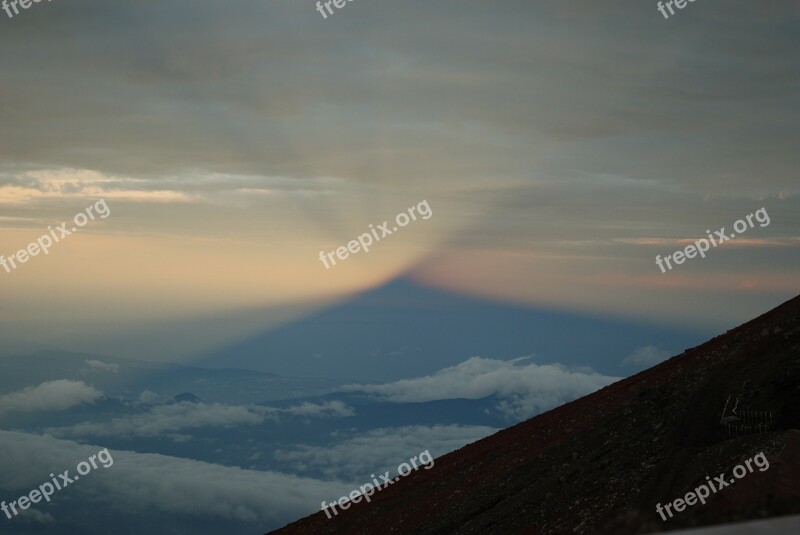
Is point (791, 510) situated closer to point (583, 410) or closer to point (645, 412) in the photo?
point (645, 412)

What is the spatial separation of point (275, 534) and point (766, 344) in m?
37.8

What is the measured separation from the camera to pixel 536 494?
34.2 m

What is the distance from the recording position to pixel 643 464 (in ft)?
98.6

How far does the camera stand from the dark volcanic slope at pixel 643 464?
22766 mm

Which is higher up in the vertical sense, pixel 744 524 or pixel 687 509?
pixel 744 524

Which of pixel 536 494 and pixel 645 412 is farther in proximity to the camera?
pixel 645 412

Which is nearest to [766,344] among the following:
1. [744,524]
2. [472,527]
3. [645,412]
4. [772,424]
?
[645,412]

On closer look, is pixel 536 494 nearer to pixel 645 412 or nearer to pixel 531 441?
pixel 645 412

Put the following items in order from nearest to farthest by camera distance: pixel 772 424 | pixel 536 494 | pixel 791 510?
pixel 791 510
pixel 772 424
pixel 536 494

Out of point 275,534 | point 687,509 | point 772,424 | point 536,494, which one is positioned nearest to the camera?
point 687,509

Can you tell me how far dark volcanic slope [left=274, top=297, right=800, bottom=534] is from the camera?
22.8 meters

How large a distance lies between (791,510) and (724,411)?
16.4 meters

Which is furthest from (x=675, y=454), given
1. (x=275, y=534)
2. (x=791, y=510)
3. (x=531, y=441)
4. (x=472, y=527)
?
(x=275, y=534)

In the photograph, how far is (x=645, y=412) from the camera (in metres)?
36.8
